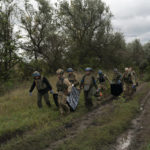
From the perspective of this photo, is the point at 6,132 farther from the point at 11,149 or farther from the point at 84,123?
the point at 84,123

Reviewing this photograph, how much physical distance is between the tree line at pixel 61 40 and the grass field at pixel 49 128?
37.8 feet

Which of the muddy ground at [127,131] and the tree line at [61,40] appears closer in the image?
the muddy ground at [127,131]

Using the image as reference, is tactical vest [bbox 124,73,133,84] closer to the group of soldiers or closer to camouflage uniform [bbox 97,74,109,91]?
the group of soldiers

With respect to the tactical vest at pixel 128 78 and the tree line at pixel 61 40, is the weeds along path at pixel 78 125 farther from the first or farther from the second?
the tree line at pixel 61 40

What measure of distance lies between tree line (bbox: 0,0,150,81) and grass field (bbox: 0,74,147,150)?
1151cm

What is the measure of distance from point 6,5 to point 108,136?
726 inches

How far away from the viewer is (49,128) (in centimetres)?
642

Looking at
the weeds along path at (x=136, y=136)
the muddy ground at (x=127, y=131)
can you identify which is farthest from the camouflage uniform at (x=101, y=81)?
the weeds along path at (x=136, y=136)

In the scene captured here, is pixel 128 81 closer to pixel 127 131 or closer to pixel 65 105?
pixel 65 105

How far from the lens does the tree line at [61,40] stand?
63.3 feet

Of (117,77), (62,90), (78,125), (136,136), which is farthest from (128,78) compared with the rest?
(136,136)

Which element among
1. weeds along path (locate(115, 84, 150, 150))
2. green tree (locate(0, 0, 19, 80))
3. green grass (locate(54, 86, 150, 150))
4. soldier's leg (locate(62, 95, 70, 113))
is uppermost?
green tree (locate(0, 0, 19, 80))

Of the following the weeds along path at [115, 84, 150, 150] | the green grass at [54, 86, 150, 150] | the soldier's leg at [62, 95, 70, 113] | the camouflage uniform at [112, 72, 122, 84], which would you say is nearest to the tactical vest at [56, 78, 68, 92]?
the soldier's leg at [62, 95, 70, 113]

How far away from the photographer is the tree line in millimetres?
19297
